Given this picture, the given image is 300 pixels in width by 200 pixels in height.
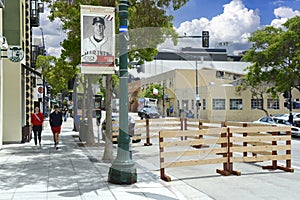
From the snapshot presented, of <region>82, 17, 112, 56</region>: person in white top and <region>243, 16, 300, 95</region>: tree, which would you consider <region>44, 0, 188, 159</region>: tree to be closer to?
<region>82, 17, 112, 56</region>: person in white top

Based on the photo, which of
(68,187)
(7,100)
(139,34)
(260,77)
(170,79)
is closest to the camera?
(68,187)

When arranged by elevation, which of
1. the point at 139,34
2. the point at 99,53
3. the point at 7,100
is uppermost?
the point at 139,34

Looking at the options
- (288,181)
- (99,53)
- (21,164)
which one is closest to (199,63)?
(99,53)

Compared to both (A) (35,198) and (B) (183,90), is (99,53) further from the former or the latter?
(B) (183,90)

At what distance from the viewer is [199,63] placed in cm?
1377

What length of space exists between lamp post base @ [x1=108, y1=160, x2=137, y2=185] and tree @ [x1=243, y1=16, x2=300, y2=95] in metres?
17.8

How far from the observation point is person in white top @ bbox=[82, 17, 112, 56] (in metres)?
9.45

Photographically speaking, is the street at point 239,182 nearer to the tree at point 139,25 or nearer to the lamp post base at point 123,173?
the lamp post base at point 123,173

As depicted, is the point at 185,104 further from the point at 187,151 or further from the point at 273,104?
the point at 273,104

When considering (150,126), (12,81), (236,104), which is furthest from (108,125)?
(236,104)

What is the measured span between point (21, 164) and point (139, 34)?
5687 mm

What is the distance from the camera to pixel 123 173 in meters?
7.95

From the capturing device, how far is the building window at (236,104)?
45.7m

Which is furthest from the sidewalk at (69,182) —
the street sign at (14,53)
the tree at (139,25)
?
the street sign at (14,53)
